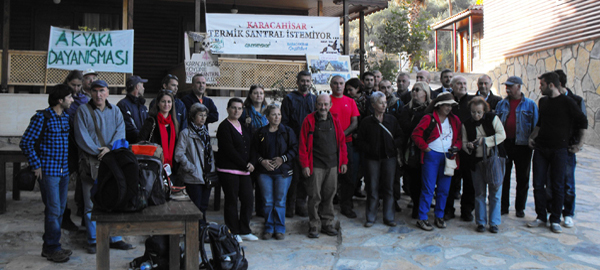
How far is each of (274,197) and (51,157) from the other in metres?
2.52

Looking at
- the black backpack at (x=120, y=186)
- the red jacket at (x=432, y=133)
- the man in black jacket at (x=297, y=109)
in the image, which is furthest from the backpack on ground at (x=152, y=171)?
the red jacket at (x=432, y=133)

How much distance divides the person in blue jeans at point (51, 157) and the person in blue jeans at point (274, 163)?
2098 millimetres

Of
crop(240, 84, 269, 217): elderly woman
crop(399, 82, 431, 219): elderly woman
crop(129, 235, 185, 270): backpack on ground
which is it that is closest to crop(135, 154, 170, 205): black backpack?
crop(129, 235, 185, 270): backpack on ground

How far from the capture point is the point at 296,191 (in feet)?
21.8

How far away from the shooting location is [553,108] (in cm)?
601

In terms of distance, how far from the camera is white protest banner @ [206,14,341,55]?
1036 centimetres

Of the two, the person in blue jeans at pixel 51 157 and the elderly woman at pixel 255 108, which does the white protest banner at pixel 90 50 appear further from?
the person in blue jeans at pixel 51 157

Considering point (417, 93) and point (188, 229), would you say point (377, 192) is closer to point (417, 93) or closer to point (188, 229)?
point (417, 93)

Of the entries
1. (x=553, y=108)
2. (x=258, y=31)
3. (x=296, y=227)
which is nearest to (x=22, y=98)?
(x=258, y=31)

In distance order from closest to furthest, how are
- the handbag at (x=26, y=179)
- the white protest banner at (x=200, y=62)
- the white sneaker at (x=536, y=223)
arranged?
the handbag at (x=26, y=179), the white sneaker at (x=536, y=223), the white protest banner at (x=200, y=62)

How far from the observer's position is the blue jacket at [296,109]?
6.46 metres

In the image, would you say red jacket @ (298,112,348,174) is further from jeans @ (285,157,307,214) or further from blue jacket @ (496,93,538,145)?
blue jacket @ (496,93,538,145)

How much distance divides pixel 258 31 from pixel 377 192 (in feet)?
18.4

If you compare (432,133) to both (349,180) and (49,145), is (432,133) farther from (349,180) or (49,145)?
(49,145)
